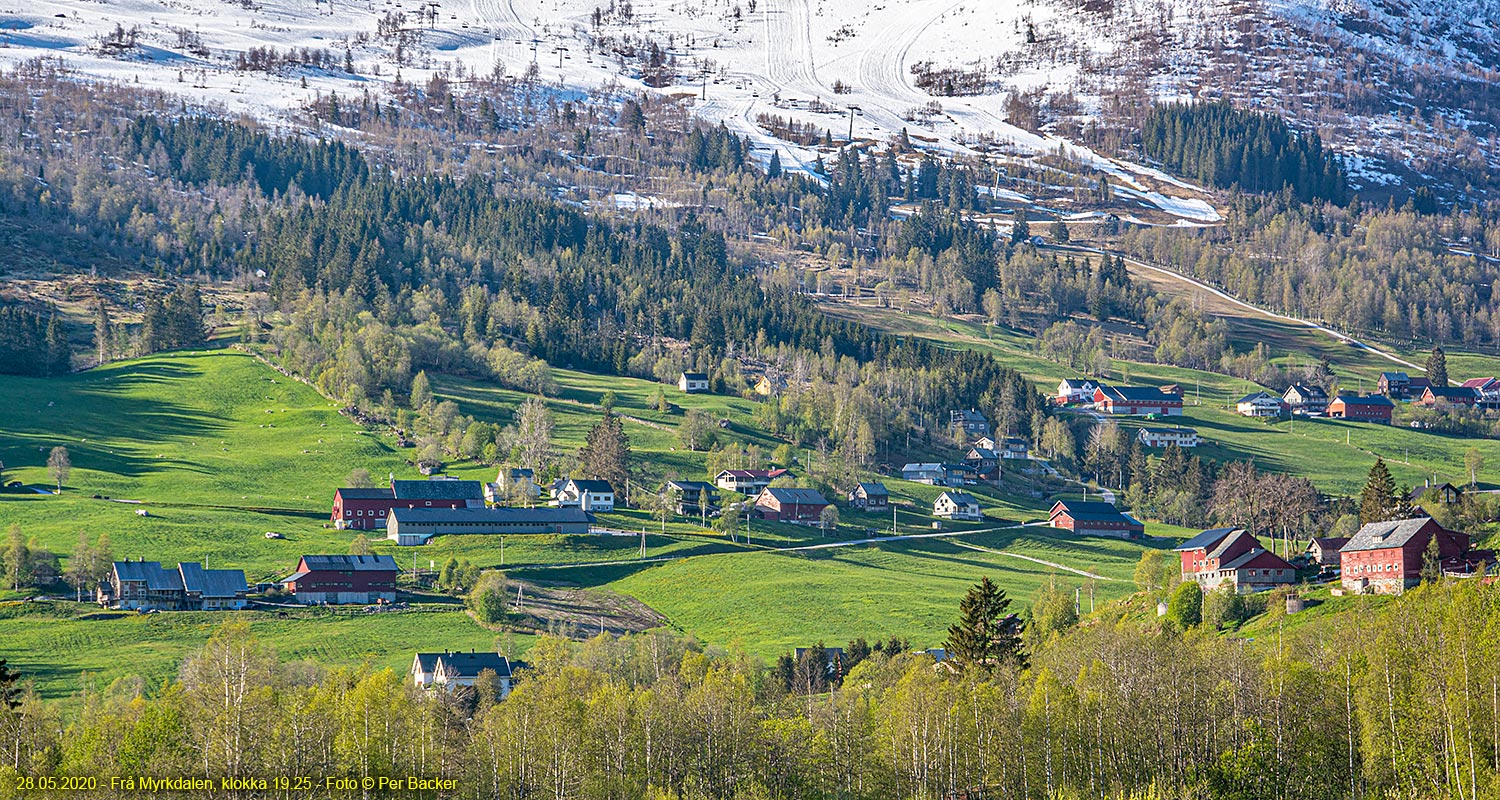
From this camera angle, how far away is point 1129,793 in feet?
214

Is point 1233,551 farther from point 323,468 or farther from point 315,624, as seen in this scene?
point 323,468

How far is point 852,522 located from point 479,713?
8052 cm

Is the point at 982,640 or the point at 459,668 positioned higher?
the point at 982,640

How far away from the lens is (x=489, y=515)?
456 feet

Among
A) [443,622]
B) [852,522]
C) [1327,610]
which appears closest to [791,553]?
[852,522]

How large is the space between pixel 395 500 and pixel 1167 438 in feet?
309

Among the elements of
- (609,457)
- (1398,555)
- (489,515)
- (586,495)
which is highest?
(1398,555)

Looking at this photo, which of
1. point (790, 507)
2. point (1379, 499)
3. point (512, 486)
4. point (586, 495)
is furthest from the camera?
point (790, 507)

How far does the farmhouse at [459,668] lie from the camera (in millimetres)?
91250

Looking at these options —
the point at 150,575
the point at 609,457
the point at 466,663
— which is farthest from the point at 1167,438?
the point at 150,575

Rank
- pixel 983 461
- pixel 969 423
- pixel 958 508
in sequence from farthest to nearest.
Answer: pixel 969 423, pixel 983 461, pixel 958 508

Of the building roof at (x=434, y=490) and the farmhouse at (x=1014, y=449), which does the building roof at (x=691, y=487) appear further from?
the farmhouse at (x=1014, y=449)

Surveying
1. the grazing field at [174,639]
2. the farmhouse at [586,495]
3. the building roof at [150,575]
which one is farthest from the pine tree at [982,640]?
the farmhouse at [586,495]

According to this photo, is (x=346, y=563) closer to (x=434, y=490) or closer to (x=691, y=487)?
(x=434, y=490)
